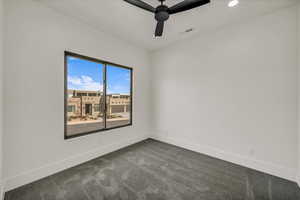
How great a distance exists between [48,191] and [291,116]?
3.83m

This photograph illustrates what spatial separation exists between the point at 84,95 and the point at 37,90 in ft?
3.07

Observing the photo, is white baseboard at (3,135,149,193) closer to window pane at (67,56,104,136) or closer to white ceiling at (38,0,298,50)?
window pane at (67,56,104,136)

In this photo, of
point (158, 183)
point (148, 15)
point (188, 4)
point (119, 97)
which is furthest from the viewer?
point (119, 97)

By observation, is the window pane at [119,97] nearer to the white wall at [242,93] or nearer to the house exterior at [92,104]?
the house exterior at [92,104]

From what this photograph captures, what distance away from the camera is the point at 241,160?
2377 mm

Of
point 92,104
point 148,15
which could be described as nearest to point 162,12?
point 148,15

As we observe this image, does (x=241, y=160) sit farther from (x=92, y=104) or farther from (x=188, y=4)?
(x=92, y=104)

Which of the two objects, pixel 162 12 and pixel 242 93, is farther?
pixel 242 93

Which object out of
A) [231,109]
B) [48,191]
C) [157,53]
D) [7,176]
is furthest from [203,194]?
[157,53]

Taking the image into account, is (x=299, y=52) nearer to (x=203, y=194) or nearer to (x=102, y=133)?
(x=203, y=194)

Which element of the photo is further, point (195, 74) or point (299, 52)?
point (195, 74)

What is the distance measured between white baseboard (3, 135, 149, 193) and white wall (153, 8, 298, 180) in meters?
1.81

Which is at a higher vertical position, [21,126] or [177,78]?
[177,78]

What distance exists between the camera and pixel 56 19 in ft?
6.97
